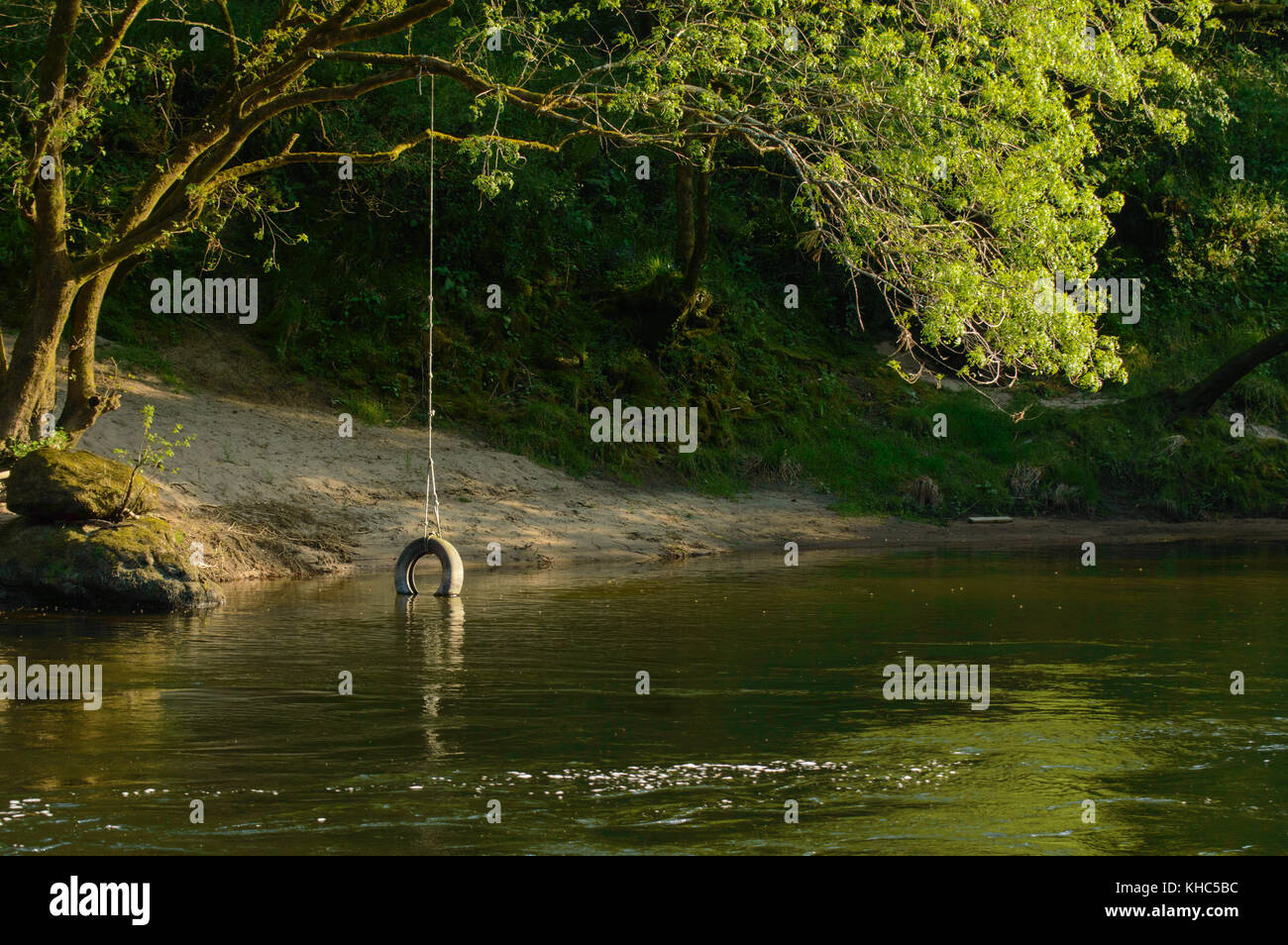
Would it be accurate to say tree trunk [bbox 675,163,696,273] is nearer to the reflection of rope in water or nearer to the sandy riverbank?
the sandy riverbank

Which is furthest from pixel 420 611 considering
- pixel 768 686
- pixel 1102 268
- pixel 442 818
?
pixel 1102 268

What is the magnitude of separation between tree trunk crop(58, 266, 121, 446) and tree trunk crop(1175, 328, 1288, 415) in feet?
61.3

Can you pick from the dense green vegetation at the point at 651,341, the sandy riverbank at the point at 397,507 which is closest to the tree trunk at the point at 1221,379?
the dense green vegetation at the point at 651,341

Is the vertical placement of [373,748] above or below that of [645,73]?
below

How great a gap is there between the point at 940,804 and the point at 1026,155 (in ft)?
26.4

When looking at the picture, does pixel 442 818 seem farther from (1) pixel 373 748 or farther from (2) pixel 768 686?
(2) pixel 768 686

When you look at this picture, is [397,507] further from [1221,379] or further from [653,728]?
[1221,379]

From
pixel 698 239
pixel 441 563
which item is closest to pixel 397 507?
pixel 441 563

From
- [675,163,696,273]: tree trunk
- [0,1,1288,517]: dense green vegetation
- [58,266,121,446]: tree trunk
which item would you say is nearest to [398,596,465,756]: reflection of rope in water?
[58,266,121,446]: tree trunk

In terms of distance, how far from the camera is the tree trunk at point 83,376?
1587 cm

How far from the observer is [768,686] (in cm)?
1077

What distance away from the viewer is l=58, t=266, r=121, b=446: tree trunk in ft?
52.1

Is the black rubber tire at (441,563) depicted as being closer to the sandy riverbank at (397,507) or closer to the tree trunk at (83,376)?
the sandy riverbank at (397,507)

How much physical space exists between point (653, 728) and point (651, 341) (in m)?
16.1
